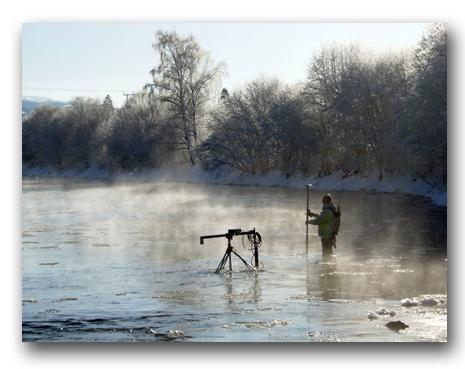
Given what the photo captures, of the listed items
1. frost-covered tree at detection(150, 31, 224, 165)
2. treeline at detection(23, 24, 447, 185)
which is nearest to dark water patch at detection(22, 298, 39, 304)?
treeline at detection(23, 24, 447, 185)

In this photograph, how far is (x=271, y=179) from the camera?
25.7m

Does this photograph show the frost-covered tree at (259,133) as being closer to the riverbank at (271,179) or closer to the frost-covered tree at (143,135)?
the riverbank at (271,179)

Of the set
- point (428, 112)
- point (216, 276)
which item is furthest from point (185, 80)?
point (428, 112)

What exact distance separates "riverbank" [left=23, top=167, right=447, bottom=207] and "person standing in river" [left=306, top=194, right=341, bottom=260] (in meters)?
1.84

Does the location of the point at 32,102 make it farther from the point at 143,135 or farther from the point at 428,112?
the point at 428,112

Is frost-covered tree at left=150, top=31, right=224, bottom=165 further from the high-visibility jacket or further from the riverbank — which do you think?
the high-visibility jacket

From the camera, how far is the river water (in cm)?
1117

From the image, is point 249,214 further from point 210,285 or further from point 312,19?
point 312,19

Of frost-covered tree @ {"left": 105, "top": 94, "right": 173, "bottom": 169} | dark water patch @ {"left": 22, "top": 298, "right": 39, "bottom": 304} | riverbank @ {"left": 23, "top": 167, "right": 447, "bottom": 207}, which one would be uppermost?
frost-covered tree @ {"left": 105, "top": 94, "right": 173, "bottom": 169}

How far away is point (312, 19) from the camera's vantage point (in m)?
11.3

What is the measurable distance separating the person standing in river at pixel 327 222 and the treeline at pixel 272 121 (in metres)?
1.97

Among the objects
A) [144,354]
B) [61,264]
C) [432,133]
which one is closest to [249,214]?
[432,133]

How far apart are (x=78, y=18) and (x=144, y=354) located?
170 inches

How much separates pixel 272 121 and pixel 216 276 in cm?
2119
